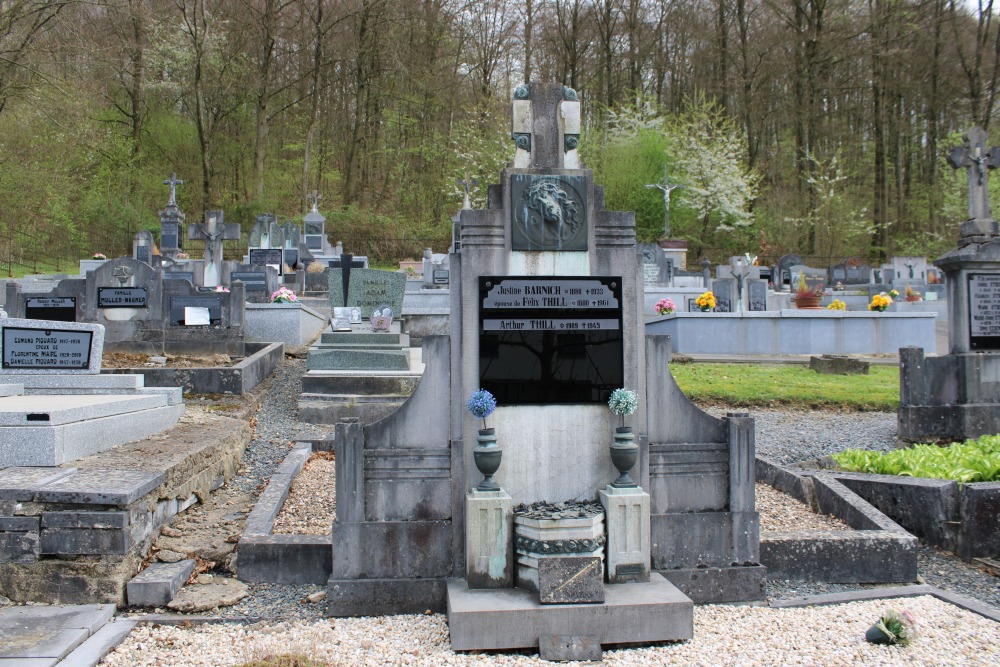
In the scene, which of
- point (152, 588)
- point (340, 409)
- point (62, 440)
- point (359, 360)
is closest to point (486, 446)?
point (152, 588)

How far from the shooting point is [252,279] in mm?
19594

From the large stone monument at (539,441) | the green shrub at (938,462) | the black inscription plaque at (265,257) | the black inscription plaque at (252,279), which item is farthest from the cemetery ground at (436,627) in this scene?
the black inscription plaque at (265,257)

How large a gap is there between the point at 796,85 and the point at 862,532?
35575 millimetres

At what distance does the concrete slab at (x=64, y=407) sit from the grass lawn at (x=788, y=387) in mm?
7267

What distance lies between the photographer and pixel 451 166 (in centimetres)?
3897

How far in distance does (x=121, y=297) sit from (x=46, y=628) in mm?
10886

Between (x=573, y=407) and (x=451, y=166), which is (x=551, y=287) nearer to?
(x=573, y=407)

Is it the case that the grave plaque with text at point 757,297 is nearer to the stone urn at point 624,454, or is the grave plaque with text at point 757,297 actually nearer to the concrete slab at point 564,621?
the stone urn at point 624,454

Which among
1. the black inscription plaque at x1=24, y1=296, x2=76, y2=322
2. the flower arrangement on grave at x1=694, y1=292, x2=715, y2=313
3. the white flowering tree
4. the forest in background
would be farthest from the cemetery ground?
the white flowering tree

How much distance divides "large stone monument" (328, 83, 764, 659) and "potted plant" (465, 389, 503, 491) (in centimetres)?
2

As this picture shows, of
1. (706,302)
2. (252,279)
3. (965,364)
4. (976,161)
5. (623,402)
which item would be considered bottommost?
(623,402)

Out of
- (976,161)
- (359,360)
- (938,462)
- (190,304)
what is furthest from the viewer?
(190,304)

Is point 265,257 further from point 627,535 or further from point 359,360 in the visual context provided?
point 627,535

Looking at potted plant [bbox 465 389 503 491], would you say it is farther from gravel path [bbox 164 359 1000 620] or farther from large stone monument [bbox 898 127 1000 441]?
large stone monument [bbox 898 127 1000 441]
